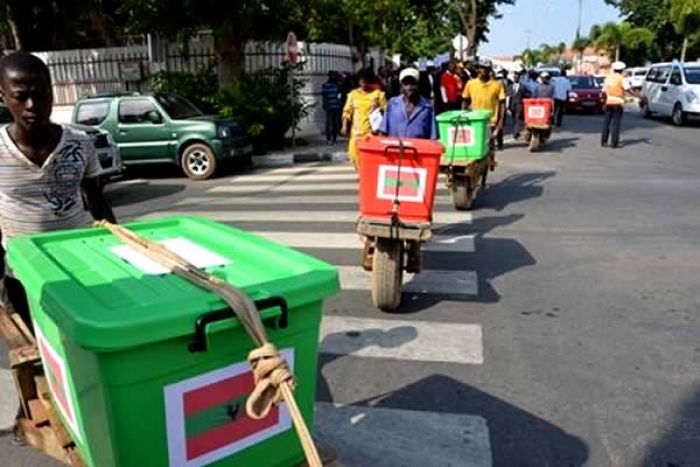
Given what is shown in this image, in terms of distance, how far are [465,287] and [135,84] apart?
14.2 m

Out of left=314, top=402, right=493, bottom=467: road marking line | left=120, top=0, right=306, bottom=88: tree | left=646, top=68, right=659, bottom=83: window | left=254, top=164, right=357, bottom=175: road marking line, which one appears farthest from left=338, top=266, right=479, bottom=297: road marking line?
left=646, top=68, right=659, bottom=83: window

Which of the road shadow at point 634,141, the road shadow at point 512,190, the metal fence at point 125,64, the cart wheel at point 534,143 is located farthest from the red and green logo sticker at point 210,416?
the metal fence at point 125,64

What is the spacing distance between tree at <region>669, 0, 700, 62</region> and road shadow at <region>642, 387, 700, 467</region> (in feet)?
153

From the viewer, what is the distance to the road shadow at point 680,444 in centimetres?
304

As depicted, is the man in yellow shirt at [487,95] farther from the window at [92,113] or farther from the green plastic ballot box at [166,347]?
the green plastic ballot box at [166,347]

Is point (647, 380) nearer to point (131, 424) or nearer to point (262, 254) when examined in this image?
point (262, 254)

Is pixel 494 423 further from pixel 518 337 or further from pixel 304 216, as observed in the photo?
pixel 304 216

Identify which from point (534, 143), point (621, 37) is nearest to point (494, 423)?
point (534, 143)

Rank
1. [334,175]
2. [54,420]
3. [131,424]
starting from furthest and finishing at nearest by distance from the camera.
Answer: [334,175], [54,420], [131,424]

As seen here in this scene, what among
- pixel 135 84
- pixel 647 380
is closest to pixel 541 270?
pixel 647 380

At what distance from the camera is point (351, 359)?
4.19 metres

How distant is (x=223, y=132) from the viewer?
482 inches

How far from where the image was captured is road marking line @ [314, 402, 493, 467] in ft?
10.1

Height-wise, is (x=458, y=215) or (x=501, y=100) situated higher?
(x=501, y=100)
